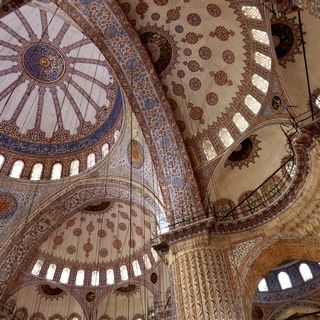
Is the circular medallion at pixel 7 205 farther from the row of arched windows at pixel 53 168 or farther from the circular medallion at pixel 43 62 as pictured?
the circular medallion at pixel 43 62

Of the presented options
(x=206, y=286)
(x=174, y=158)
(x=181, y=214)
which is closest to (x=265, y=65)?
(x=174, y=158)

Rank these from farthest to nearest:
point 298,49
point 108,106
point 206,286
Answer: point 108,106 → point 298,49 → point 206,286

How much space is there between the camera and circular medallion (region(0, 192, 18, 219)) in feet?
39.7

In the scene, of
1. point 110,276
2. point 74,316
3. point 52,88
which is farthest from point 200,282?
point 52,88

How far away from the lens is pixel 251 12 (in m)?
8.05

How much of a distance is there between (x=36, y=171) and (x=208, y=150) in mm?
6924

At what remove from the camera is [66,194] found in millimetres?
12312

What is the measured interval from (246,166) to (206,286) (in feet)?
12.6

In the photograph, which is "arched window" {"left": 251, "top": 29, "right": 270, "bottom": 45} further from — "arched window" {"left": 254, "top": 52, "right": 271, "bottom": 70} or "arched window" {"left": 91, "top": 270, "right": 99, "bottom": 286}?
"arched window" {"left": 91, "top": 270, "right": 99, "bottom": 286}

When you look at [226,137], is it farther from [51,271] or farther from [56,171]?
[51,271]

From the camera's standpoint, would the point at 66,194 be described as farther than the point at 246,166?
Yes

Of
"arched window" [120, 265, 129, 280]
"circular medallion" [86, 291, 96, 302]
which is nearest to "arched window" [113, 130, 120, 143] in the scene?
"arched window" [120, 265, 129, 280]

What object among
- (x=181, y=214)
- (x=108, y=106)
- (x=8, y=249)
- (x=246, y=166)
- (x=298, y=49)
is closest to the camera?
(x=298, y=49)

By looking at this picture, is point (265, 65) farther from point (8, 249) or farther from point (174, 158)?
point (8, 249)
